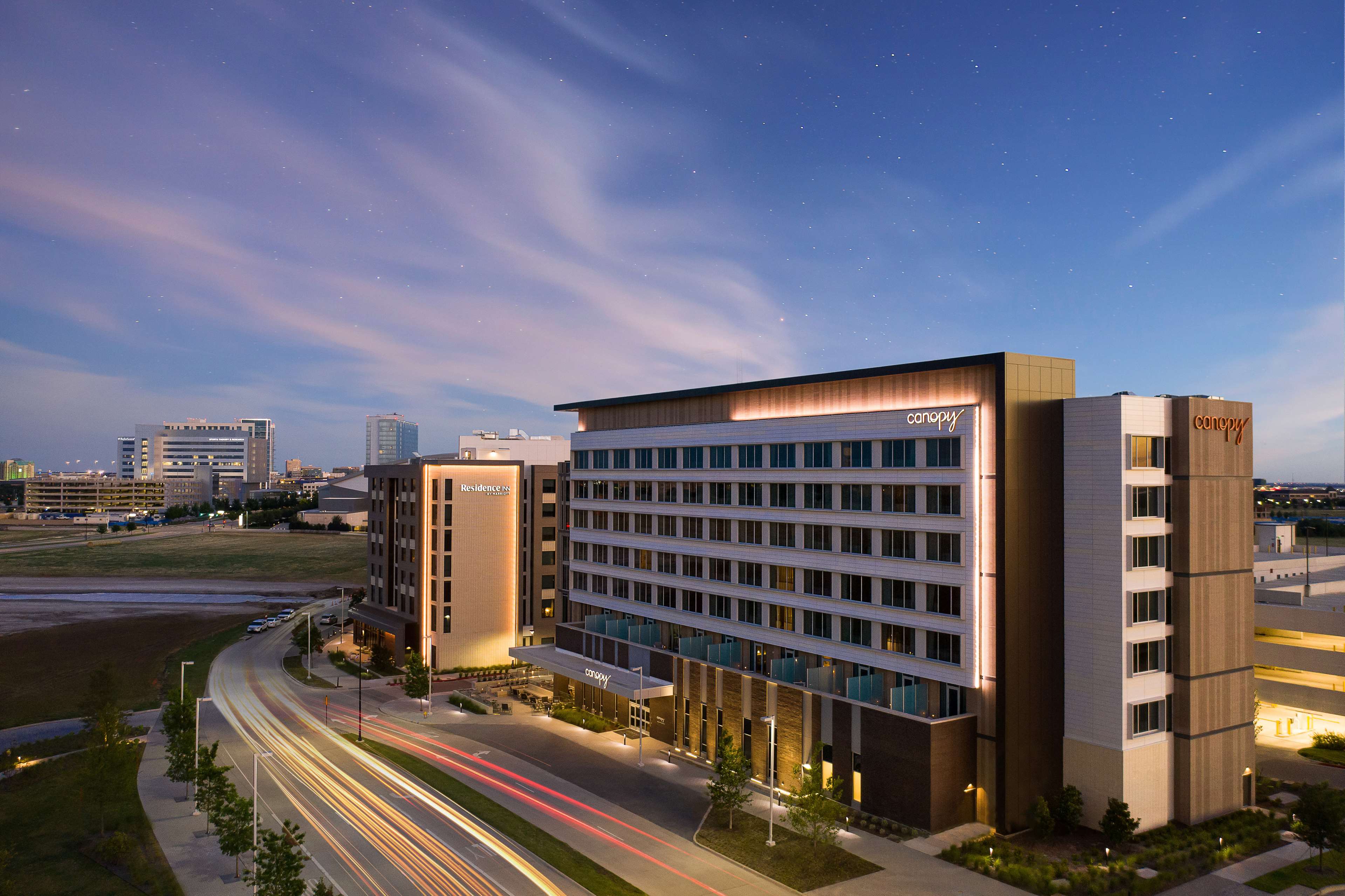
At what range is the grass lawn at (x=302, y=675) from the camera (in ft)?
266

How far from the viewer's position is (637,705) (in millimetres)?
61875

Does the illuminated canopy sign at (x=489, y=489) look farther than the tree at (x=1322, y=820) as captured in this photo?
Yes

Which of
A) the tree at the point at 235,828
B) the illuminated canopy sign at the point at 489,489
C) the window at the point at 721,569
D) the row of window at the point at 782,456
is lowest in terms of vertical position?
the tree at the point at 235,828

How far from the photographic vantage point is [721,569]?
5903cm

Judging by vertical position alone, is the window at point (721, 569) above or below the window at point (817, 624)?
above

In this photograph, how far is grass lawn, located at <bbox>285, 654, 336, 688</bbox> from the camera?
266ft

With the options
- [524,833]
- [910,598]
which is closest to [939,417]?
[910,598]

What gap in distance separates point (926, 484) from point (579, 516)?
39807 mm

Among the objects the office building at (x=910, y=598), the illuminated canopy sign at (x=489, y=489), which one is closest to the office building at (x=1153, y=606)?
the office building at (x=910, y=598)

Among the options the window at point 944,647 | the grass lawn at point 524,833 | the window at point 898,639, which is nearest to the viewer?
the grass lawn at point 524,833

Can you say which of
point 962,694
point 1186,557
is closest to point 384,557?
point 962,694

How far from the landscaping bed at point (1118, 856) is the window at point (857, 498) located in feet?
61.3

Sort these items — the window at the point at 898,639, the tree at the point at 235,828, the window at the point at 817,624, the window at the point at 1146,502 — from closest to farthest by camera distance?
the tree at the point at 235,828, the window at the point at 1146,502, the window at the point at 898,639, the window at the point at 817,624

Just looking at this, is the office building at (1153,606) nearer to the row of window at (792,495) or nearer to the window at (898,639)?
the row of window at (792,495)
